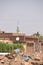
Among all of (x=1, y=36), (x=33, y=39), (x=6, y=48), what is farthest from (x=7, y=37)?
(x=6, y=48)

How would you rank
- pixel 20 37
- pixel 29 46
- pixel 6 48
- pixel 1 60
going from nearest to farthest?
1. pixel 1 60
2. pixel 6 48
3. pixel 29 46
4. pixel 20 37

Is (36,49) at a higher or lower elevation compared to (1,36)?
lower

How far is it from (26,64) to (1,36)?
63.2 feet

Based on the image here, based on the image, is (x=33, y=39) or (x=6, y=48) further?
(x=33, y=39)

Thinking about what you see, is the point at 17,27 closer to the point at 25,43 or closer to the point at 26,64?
the point at 25,43

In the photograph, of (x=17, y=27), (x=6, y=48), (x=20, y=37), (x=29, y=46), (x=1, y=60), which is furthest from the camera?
(x=17, y=27)

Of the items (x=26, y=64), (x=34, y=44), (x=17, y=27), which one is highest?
(x=17, y=27)

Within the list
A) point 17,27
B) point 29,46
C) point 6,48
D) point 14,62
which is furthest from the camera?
point 17,27

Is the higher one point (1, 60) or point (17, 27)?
point (17, 27)

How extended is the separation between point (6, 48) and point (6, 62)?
40.0ft

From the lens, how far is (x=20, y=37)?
3344 cm

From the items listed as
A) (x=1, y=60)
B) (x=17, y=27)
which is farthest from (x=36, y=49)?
(x=17, y=27)

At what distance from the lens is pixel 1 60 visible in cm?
1576

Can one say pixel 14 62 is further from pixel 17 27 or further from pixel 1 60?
pixel 17 27
